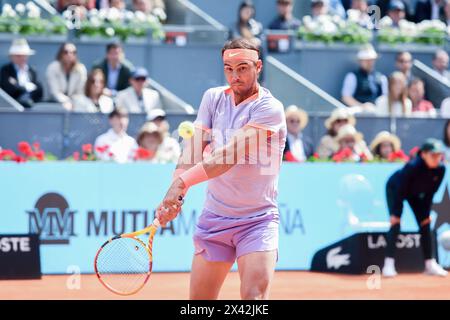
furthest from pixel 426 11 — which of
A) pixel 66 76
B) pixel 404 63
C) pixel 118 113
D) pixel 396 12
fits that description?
pixel 118 113

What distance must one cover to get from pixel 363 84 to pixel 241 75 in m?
9.96

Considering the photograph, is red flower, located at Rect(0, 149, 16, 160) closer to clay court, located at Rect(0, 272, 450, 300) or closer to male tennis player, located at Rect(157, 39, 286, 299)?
clay court, located at Rect(0, 272, 450, 300)

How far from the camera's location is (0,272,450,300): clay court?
10859mm

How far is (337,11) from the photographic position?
1842 centimetres

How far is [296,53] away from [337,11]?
6.58 feet

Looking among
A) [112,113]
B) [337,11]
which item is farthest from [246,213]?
[337,11]

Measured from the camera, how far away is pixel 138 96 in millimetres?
14750

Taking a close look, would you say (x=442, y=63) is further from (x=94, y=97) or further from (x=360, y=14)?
(x=94, y=97)

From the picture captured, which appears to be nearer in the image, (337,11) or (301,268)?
(301,268)

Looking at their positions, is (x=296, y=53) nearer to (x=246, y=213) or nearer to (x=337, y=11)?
(x=337, y=11)

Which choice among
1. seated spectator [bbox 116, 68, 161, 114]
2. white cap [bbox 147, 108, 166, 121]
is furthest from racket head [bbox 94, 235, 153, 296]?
seated spectator [bbox 116, 68, 161, 114]

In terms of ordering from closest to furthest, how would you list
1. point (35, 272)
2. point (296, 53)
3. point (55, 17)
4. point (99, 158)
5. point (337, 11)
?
point (35, 272) < point (99, 158) < point (55, 17) < point (296, 53) < point (337, 11)

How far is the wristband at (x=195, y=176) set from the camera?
630 cm

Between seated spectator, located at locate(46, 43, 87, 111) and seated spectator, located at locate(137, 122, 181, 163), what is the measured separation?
1698mm
